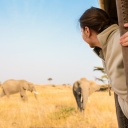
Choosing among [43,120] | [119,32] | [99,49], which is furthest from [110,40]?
[43,120]

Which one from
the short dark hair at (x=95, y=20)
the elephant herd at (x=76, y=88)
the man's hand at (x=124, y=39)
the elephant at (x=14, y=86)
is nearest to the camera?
the man's hand at (x=124, y=39)

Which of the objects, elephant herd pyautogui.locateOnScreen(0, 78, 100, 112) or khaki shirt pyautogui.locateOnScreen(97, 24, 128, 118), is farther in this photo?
elephant herd pyautogui.locateOnScreen(0, 78, 100, 112)

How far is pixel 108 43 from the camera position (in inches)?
63.2

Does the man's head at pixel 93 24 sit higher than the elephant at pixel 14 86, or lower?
higher

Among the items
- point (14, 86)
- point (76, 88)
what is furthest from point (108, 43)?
point (14, 86)

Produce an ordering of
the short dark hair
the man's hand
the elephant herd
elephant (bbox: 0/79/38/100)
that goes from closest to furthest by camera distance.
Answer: the man's hand, the short dark hair, the elephant herd, elephant (bbox: 0/79/38/100)

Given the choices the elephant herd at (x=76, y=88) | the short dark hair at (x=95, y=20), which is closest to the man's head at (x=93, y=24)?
the short dark hair at (x=95, y=20)

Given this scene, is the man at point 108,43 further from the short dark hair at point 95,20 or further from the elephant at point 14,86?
the elephant at point 14,86

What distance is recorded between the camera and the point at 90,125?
7801mm

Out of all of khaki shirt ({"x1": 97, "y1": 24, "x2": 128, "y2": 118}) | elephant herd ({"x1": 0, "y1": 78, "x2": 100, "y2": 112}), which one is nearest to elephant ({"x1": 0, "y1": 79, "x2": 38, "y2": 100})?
elephant herd ({"x1": 0, "y1": 78, "x2": 100, "y2": 112})

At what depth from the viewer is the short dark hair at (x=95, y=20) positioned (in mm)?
1708

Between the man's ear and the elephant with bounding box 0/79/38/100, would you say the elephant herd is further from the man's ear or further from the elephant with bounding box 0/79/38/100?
the man's ear

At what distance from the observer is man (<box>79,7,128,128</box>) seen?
1544mm

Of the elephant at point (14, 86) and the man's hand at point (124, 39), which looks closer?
the man's hand at point (124, 39)
